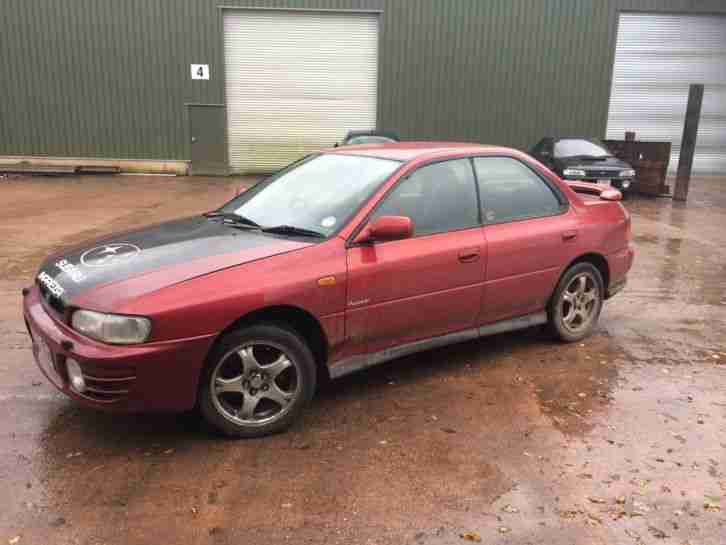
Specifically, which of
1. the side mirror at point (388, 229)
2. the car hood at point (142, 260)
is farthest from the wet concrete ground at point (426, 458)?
the side mirror at point (388, 229)

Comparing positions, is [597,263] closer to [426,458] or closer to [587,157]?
[426,458]

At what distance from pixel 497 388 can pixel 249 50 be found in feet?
55.7

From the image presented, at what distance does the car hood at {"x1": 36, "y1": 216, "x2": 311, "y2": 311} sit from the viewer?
10.8 ft

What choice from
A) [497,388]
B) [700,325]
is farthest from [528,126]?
[497,388]

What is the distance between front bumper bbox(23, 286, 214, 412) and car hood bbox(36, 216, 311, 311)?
0.21 metres

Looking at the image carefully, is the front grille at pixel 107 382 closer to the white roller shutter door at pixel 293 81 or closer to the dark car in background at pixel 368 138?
the dark car in background at pixel 368 138

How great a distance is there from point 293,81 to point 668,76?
11884mm

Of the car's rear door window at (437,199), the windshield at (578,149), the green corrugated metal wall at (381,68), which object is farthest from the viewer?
the green corrugated metal wall at (381,68)

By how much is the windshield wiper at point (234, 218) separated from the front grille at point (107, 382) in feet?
4.43

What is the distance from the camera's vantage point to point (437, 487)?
317 centimetres

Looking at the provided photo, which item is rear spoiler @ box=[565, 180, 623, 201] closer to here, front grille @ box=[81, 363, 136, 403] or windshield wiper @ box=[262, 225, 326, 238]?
windshield wiper @ box=[262, 225, 326, 238]

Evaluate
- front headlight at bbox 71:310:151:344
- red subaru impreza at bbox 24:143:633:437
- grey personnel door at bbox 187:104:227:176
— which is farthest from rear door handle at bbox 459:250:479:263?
grey personnel door at bbox 187:104:227:176

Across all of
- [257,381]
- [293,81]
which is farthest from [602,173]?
[257,381]

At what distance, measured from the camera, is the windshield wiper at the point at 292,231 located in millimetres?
3887
